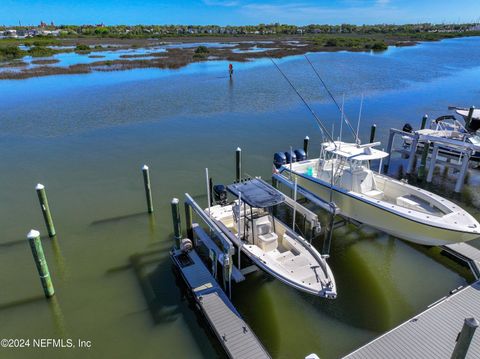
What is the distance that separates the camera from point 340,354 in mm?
8445

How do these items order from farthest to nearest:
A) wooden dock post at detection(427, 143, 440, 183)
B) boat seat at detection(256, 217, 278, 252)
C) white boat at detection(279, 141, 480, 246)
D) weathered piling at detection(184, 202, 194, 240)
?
wooden dock post at detection(427, 143, 440, 183) → weathered piling at detection(184, 202, 194, 240) → white boat at detection(279, 141, 480, 246) → boat seat at detection(256, 217, 278, 252)

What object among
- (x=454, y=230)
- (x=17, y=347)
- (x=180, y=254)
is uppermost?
(x=454, y=230)

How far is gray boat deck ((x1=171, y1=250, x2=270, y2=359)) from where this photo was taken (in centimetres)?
786

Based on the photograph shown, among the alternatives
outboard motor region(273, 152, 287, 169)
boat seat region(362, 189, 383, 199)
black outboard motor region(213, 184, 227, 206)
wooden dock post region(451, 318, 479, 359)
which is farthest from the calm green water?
wooden dock post region(451, 318, 479, 359)

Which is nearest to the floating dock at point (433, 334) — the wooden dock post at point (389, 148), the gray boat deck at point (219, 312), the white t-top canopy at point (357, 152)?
the gray boat deck at point (219, 312)

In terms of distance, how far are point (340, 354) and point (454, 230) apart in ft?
17.0

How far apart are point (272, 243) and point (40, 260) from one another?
6774 millimetres

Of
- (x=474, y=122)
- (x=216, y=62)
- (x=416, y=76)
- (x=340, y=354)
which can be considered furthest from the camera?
(x=216, y=62)

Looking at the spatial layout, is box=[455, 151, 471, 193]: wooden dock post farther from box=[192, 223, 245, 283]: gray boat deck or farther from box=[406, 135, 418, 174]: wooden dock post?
box=[192, 223, 245, 283]: gray boat deck

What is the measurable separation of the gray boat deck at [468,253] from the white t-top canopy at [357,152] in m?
4.01

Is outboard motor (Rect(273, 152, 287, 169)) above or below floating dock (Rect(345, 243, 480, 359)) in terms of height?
above

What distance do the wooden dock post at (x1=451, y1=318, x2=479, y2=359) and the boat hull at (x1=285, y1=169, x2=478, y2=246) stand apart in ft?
15.6

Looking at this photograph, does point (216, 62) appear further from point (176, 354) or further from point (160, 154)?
point (176, 354)

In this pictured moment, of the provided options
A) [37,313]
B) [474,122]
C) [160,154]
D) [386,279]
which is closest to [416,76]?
[474,122]
